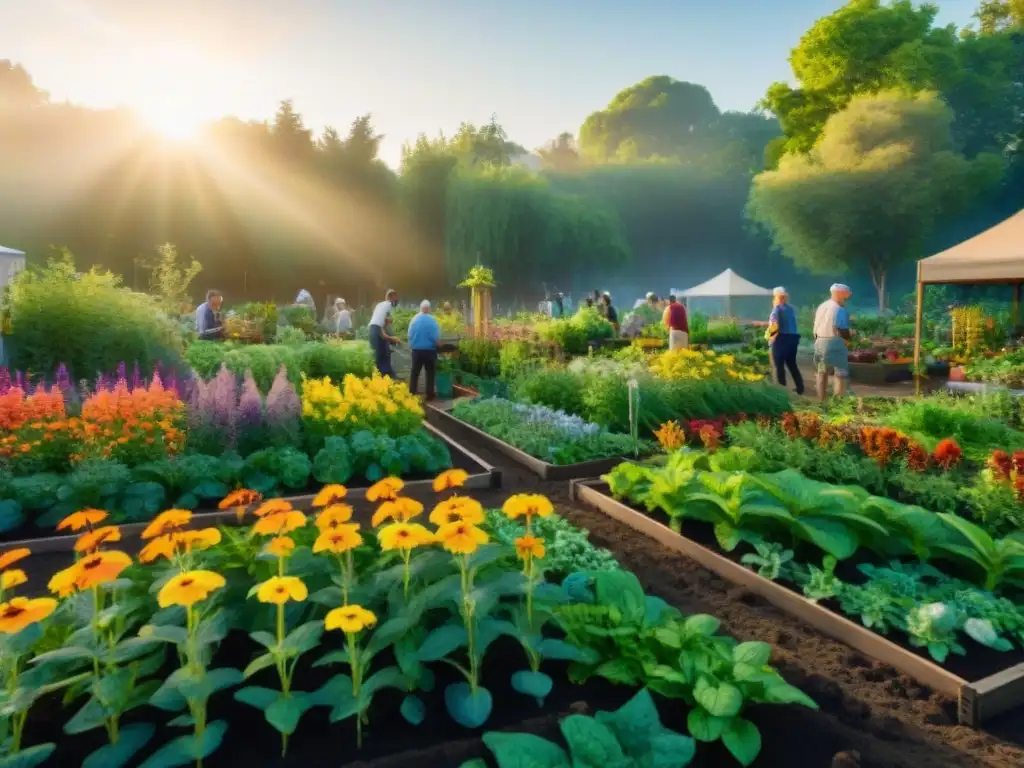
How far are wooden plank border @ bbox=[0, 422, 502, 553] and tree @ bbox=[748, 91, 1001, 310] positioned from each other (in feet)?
83.4

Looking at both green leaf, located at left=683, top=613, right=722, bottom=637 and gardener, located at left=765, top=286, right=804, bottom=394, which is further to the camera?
gardener, located at left=765, top=286, right=804, bottom=394

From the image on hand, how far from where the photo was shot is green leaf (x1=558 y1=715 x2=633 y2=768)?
1.98 metres

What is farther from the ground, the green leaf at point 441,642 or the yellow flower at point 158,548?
the yellow flower at point 158,548

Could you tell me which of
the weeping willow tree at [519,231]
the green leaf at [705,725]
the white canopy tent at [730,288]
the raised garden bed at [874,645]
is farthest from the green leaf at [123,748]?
the weeping willow tree at [519,231]

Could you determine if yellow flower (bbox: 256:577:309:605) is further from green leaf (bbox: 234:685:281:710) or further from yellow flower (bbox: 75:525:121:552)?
yellow flower (bbox: 75:525:121:552)

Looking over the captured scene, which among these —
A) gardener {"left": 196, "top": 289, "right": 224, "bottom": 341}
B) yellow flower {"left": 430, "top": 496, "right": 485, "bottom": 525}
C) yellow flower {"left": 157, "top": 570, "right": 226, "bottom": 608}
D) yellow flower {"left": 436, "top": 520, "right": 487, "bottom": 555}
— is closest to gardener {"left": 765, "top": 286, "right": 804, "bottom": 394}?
gardener {"left": 196, "top": 289, "right": 224, "bottom": 341}

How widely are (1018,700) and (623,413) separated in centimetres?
555

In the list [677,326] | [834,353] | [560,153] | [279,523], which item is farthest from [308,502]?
[560,153]

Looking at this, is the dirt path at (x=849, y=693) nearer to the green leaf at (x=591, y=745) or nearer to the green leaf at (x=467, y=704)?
the green leaf at (x=591, y=745)

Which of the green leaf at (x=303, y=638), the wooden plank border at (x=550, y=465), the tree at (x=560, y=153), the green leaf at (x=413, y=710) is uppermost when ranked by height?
the tree at (x=560, y=153)

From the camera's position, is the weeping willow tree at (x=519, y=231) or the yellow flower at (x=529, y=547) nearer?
the yellow flower at (x=529, y=547)

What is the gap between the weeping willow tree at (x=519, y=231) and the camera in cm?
2983

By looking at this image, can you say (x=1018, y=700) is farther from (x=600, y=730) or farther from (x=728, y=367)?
(x=728, y=367)

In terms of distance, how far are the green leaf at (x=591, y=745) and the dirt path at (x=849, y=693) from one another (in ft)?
2.17
